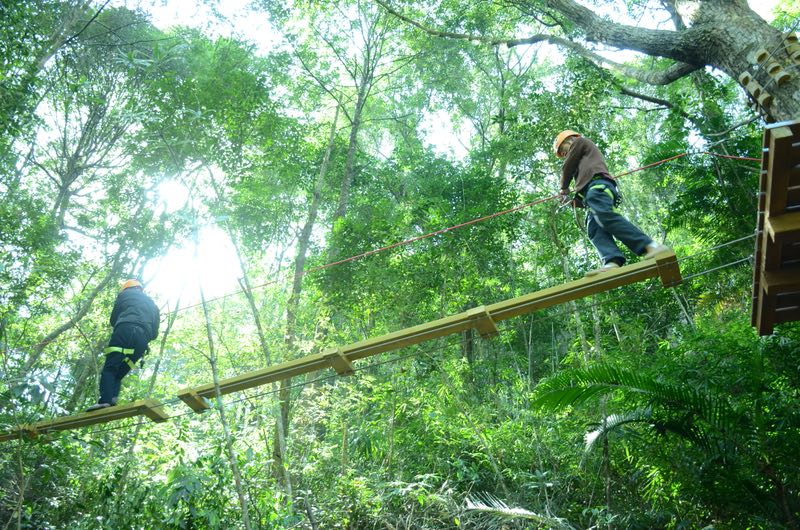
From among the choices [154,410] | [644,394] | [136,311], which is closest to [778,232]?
[644,394]

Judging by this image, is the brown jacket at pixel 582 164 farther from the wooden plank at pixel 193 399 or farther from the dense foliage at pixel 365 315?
the wooden plank at pixel 193 399

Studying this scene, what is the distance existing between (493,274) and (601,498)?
404 cm

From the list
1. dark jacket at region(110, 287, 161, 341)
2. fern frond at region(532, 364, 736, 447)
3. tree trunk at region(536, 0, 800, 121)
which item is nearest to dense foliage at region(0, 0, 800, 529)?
fern frond at region(532, 364, 736, 447)

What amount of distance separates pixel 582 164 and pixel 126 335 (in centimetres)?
333

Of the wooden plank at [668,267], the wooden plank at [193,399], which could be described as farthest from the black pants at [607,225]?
the wooden plank at [193,399]

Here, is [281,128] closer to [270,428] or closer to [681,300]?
[270,428]

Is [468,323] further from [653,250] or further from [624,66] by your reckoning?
[624,66]

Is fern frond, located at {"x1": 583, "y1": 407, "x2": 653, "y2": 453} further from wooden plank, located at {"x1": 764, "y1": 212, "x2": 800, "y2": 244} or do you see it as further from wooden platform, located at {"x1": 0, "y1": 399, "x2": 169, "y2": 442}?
wooden platform, located at {"x1": 0, "y1": 399, "x2": 169, "y2": 442}

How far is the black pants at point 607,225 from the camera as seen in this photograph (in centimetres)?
376

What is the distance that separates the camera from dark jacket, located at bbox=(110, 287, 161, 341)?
4.75m

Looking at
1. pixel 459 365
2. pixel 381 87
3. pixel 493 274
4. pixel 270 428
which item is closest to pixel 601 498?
pixel 459 365

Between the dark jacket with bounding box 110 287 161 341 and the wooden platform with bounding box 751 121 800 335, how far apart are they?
3979 mm

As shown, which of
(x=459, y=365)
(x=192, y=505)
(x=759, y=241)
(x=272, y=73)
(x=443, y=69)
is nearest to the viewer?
(x=759, y=241)

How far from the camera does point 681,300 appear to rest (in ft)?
27.9
